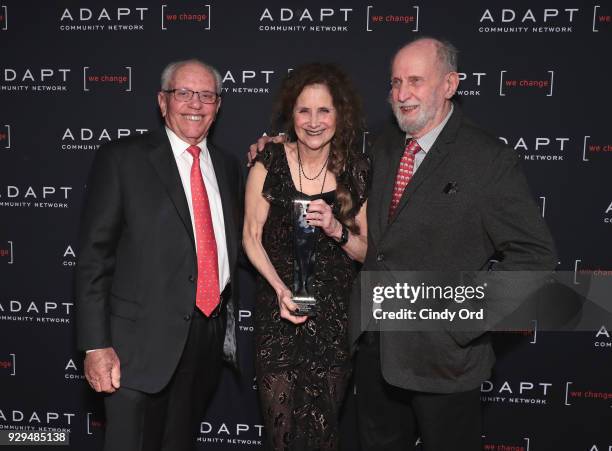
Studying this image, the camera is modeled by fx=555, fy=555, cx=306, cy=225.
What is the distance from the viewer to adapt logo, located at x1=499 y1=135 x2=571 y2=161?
9.91 ft

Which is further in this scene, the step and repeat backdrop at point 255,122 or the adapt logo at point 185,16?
the adapt logo at point 185,16

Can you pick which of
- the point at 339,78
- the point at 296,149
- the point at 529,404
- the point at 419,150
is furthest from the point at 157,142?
the point at 529,404

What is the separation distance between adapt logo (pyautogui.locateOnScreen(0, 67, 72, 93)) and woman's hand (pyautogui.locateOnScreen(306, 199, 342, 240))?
1911 mm

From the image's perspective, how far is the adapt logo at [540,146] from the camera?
3.02m

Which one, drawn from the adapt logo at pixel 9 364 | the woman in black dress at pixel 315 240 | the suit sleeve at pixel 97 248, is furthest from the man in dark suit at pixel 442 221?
the adapt logo at pixel 9 364

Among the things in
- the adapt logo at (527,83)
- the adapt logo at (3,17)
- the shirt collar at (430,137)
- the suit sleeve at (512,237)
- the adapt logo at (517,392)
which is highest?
the adapt logo at (3,17)

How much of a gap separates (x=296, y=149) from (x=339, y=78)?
36 cm

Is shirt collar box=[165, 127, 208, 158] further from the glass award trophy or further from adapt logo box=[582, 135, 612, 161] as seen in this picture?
adapt logo box=[582, 135, 612, 161]

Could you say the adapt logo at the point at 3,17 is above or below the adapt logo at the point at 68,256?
above

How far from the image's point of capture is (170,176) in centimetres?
226

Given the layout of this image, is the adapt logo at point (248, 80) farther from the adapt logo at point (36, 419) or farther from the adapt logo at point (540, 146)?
the adapt logo at point (36, 419)

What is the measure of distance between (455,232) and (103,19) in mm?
2377

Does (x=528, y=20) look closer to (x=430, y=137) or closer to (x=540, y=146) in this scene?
(x=540, y=146)

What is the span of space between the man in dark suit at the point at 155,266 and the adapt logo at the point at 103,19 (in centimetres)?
103
